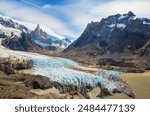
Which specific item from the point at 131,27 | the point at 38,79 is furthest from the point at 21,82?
the point at 131,27

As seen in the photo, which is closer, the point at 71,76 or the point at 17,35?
the point at 71,76

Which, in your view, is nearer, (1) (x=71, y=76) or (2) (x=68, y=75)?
(1) (x=71, y=76)

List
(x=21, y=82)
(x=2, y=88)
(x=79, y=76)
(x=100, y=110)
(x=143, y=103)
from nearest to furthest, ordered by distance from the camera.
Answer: (x=100, y=110) → (x=143, y=103) → (x=2, y=88) → (x=21, y=82) → (x=79, y=76)

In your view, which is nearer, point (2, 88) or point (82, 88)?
point (2, 88)

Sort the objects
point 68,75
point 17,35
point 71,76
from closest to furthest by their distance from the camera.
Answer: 1. point 71,76
2. point 68,75
3. point 17,35

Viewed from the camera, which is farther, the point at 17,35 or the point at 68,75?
the point at 17,35

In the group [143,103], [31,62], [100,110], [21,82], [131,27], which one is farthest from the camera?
[131,27]

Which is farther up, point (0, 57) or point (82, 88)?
point (0, 57)

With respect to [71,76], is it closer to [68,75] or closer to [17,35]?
[68,75]

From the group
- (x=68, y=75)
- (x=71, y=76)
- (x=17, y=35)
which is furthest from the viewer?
(x=17, y=35)

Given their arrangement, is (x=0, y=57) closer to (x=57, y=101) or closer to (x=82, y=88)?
(x=82, y=88)

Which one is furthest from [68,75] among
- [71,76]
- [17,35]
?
[17,35]
